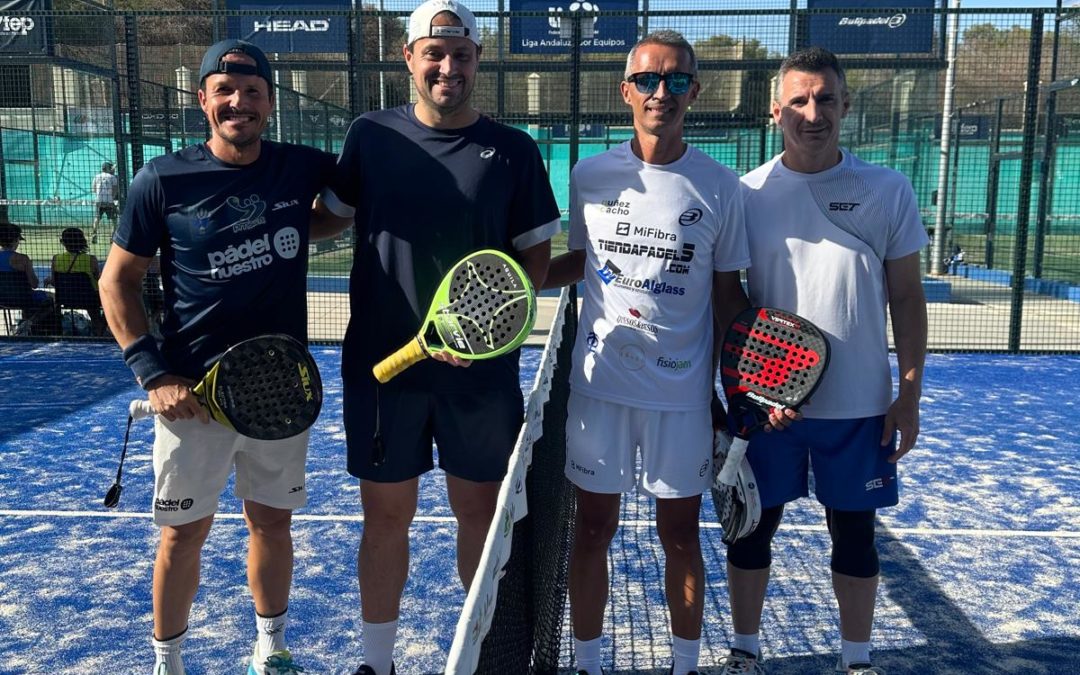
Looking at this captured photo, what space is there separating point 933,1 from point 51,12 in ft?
30.5

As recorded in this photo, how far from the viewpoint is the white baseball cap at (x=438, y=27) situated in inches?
114

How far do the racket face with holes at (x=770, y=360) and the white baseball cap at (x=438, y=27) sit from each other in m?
1.22

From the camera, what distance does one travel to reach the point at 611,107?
1169 centimetres

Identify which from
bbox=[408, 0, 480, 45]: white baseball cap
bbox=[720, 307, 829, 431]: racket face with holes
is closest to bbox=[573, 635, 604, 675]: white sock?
bbox=[720, 307, 829, 431]: racket face with holes

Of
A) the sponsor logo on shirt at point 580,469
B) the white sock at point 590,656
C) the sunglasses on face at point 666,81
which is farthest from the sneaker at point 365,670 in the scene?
the sunglasses on face at point 666,81

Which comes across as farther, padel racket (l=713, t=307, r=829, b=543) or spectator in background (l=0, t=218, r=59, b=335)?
spectator in background (l=0, t=218, r=59, b=335)

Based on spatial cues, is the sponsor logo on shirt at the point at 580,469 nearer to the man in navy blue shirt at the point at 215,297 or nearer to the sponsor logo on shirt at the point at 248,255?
the man in navy blue shirt at the point at 215,297

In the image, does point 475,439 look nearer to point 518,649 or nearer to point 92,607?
point 518,649

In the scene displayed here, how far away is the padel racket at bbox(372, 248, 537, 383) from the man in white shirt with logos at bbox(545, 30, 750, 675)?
0.44 metres

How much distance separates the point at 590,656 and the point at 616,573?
942 millimetres

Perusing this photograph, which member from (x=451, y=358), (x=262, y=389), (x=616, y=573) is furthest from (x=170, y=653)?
(x=616, y=573)

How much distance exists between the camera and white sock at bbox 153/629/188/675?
3055mm

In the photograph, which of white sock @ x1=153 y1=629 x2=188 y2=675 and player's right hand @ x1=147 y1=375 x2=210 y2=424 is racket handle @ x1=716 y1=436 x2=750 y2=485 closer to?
player's right hand @ x1=147 y1=375 x2=210 y2=424

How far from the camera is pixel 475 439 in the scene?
3.06 metres
